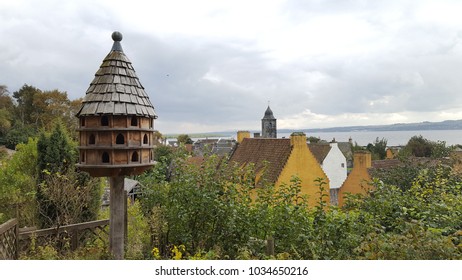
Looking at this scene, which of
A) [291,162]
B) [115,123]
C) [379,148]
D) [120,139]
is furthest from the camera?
[379,148]

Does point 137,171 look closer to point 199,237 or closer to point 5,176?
point 199,237

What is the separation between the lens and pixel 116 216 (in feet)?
15.0

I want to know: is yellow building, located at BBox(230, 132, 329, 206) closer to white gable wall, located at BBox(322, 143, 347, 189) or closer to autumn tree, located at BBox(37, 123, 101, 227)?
autumn tree, located at BBox(37, 123, 101, 227)

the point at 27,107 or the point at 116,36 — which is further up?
the point at 27,107

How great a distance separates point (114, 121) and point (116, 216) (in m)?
1.41

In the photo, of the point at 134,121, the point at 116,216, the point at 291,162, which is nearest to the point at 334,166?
the point at 291,162

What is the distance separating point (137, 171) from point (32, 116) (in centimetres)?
2794

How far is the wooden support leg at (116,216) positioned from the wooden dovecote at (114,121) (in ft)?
0.83

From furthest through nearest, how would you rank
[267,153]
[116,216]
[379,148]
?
[379,148], [267,153], [116,216]

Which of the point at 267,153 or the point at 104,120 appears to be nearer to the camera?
the point at 104,120

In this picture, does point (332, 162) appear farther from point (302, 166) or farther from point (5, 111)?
point (5, 111)

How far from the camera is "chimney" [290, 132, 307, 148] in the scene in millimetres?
11500
